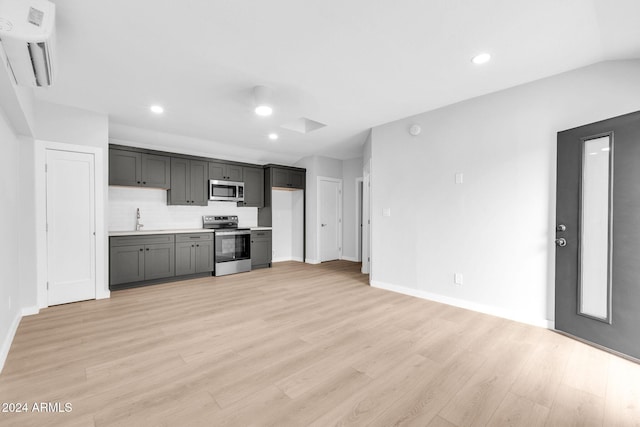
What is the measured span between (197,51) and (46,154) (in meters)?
2.61

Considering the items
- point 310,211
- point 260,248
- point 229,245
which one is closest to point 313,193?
point 310,211

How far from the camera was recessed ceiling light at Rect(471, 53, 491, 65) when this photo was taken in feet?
8.04

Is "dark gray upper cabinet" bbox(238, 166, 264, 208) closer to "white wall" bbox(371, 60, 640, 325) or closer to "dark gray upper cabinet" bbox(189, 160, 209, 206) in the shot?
"dark gray upper cabinet" bbox(189, 160, 209, 206)

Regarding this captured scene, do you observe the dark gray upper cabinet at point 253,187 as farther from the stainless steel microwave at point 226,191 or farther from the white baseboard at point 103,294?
the white baseboard at point 103,294

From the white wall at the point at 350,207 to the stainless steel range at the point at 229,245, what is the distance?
8.26 feet

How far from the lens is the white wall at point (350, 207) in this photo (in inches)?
273

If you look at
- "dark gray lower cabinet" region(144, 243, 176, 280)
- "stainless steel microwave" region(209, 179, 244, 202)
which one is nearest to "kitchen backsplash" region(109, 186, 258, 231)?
"stainless steel microwave" region(209, 179, 244, 202)

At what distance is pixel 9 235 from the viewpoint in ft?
8.64

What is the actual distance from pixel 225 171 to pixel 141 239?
2.01 metres

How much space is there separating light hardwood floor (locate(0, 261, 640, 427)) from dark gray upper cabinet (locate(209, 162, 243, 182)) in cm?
279

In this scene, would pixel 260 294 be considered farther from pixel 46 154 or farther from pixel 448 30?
pixel 448 30

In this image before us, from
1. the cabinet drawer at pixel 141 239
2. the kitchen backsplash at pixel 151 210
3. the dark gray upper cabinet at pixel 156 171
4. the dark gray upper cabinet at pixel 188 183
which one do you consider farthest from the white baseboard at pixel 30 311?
the dark gray upper cabinet at pixel 188 183

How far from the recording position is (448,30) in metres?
2.11

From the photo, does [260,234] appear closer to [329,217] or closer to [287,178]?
[287,178]
